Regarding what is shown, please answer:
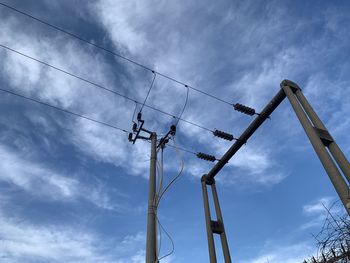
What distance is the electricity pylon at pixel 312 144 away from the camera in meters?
3.80

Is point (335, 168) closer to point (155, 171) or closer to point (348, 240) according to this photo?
point (348, 240)

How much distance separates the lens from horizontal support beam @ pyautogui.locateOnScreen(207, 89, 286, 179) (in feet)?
18.5

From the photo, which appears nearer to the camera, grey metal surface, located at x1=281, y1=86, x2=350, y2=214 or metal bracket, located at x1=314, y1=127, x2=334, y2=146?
grey metal surface, located at x1=281, y1=86, x2=350, y2=214

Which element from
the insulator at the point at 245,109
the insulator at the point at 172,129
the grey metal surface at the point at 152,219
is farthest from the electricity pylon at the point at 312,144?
the grey metal surface at the point at 152,219

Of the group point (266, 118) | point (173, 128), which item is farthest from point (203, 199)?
point (266, 118)

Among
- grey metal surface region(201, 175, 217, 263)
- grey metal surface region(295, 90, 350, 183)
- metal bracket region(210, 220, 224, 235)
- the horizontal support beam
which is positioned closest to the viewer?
grey metal surface region(295, 90, 350, 183)

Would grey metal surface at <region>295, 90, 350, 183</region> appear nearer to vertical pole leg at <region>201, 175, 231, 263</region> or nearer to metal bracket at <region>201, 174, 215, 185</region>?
vertical pole leg at <region>201, 175, 231, 263</region>

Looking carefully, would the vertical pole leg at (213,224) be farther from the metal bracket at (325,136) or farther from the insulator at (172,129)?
the metal bracket at (325,136)

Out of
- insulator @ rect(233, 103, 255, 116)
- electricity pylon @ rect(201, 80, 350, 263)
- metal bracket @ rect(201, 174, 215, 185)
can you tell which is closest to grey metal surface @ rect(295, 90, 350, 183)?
electricity pylon @ rect(201, 80, 350, 263)

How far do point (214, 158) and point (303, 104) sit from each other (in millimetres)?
3115

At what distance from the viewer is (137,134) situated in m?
6.53

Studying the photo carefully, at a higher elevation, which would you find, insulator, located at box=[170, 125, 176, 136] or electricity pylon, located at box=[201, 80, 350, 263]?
insulator, located at box=[170, 125, 176, 136]

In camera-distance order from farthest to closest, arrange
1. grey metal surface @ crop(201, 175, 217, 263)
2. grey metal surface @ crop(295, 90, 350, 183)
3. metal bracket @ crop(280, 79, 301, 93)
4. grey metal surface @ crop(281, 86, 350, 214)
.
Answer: grey metal surface @ crop(201, 175, 217, 263) < metal bracket @ crop(280, 79, 301, 93) < grey metal surface @ crop(295, 90, 350, 183) < grey metal surface @ crop(281, 86, 350, 214)

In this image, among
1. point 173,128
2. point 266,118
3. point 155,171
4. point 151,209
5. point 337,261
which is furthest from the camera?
point 173,128
